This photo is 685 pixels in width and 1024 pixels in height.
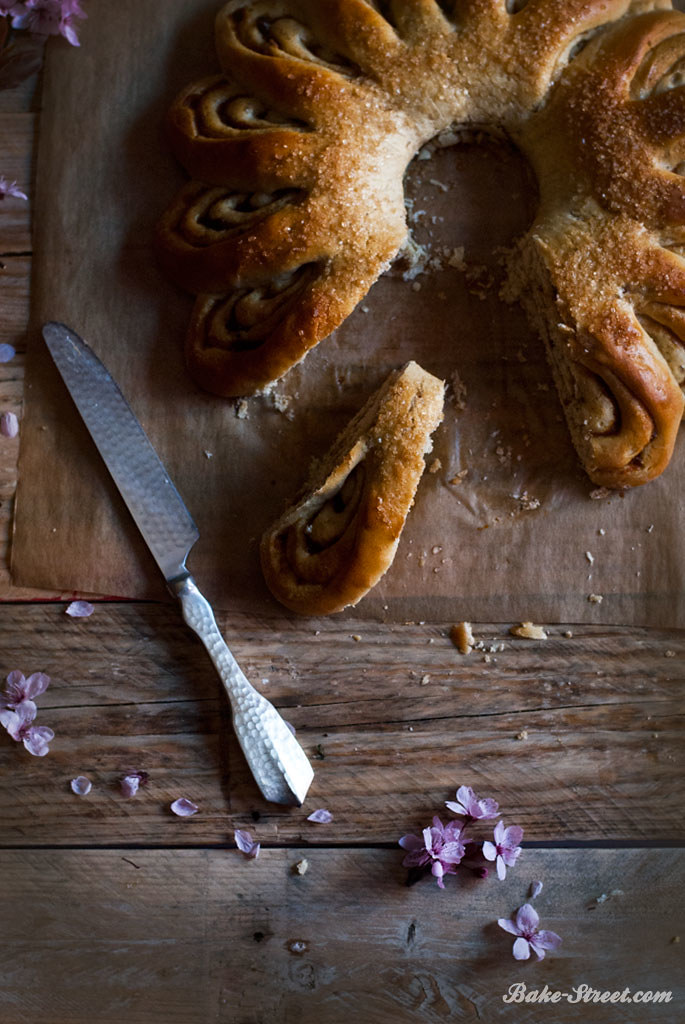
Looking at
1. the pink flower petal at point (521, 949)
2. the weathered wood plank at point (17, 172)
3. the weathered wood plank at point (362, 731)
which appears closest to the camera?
the pink flower petal at point (521, 949)

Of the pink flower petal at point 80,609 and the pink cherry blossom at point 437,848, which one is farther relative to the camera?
the pink flower petal at point 80,609

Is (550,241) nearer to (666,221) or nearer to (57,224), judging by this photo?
(666,221)

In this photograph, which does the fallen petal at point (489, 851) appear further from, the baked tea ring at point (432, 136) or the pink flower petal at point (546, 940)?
the baked tea ring at point (432, 136)

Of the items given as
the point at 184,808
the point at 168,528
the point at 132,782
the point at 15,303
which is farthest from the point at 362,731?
the point at 15,303

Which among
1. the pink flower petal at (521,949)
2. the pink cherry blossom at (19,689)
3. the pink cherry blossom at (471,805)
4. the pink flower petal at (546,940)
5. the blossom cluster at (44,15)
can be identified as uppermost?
the blossom cluster at (44,15)

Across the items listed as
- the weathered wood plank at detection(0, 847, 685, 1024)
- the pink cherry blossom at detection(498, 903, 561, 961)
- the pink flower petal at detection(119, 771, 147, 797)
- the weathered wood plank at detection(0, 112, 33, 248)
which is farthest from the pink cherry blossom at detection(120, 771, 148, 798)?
the weathered wood plank at detection(0, 112, 33, 248)

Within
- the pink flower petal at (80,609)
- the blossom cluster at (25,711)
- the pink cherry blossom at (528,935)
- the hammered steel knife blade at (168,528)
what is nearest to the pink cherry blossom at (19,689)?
the blossom cluster at (25,711)

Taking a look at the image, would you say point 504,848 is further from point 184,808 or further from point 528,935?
point 184,808
